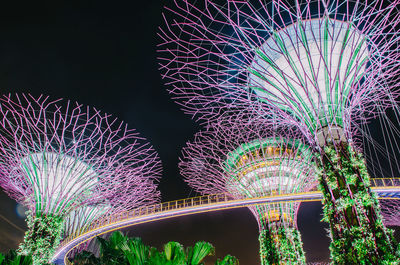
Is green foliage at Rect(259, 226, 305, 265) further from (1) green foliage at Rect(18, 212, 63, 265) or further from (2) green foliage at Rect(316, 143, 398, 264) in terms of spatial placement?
(1) green foliage at Rect(18, 212, 63, 265)

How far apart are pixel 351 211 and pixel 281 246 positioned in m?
15.2

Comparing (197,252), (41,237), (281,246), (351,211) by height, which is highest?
(41,237)

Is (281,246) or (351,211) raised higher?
(351,211)

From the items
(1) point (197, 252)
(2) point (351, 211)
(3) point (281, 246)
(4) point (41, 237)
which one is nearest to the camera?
(1) point (197, 252)

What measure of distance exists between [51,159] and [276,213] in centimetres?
2052

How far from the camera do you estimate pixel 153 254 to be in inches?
310

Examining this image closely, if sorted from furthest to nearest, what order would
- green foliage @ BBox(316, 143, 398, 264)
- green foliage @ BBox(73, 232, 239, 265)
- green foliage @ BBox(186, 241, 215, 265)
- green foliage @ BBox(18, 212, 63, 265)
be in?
1. green foliage @ BBox(18, 212, 63, 265)
2. green foliage @ BBox(316, 143, 398, 264)
3. green foliage @ BBox(186, 241, 215, 265)
4. green foliage @ BBox(73, 232, 239, 265)

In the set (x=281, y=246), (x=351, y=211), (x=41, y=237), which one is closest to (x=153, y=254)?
(x=351, y=211)

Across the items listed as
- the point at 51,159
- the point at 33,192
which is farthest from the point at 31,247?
the point at 51,159

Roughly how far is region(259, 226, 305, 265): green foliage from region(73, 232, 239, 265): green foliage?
1763 centimetres

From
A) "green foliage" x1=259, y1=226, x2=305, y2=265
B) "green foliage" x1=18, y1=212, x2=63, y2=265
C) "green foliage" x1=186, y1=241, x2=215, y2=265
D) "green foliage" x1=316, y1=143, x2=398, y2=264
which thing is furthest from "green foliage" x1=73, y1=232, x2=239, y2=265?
"green foliage" x1=259, y1=226, x2=305, y2=265

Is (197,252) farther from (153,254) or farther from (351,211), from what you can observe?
(351,211)

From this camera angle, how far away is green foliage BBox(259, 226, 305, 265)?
2362 centimetres

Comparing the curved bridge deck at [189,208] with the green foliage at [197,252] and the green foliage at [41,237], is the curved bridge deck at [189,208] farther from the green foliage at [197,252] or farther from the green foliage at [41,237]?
the green foliage at [197,252]
